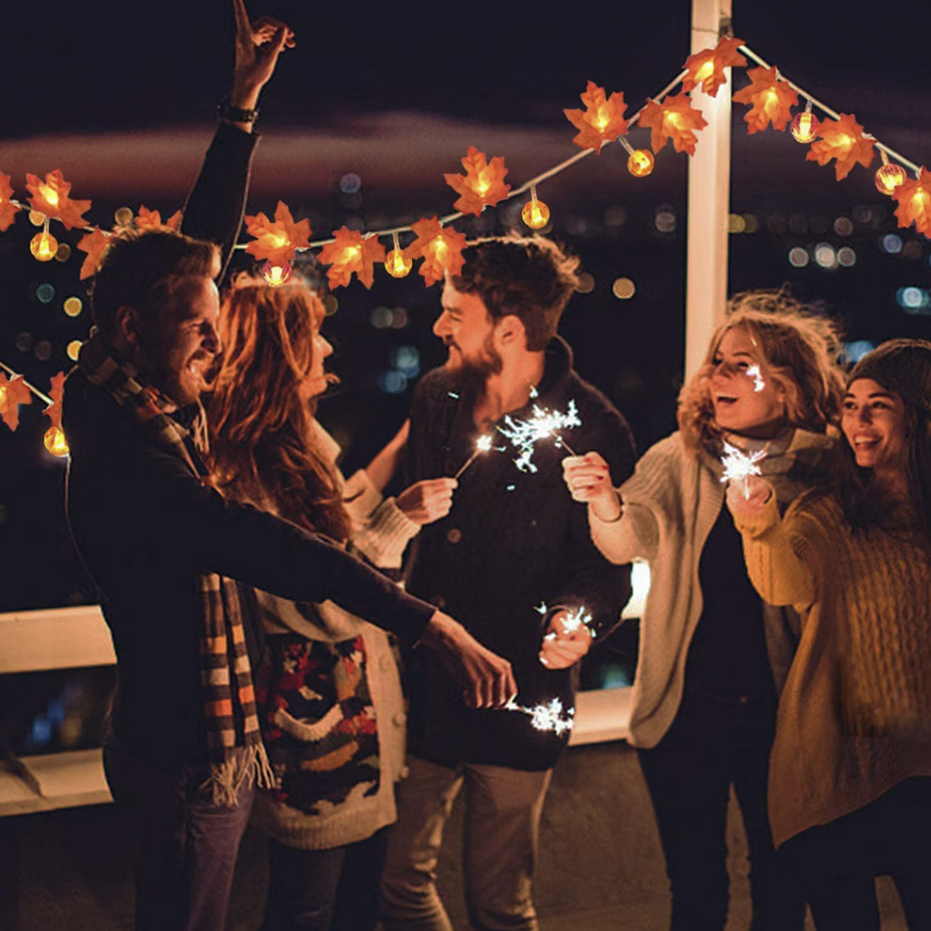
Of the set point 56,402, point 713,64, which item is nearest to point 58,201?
point 56,402

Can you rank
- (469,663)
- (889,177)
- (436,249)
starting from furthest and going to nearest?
(889,177), (436,249), (469,663)

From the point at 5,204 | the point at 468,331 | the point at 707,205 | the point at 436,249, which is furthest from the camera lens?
the point at 707,205

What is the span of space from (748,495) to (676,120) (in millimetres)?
911

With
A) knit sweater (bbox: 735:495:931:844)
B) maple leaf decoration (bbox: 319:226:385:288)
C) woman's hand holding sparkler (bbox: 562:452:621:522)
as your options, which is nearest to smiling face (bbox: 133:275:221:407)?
maple leaf decoration (bbox: 319:226:385:288)

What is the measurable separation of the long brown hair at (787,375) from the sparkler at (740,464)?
5 centimetres

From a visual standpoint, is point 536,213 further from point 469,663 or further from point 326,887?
point 326,887

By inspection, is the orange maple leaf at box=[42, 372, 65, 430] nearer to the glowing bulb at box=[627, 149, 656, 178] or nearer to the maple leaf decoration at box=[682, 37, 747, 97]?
the glowing bulb at box=[627, 149, 656, 178]

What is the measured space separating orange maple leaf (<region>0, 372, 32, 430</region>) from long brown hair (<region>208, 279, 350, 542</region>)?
1.71 feet

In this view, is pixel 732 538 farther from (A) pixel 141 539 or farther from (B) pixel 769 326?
(A) pixel 141 539

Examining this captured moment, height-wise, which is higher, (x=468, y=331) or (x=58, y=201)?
(x=58, y=201)

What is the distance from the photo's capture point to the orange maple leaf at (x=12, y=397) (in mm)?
2730

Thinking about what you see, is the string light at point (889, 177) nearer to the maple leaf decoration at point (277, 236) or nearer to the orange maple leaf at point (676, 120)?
the orange maple leaf at point (676, 120)

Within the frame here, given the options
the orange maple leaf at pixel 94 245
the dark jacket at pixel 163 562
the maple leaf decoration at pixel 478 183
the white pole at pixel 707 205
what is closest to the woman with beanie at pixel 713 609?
the white pole at pixel 707 205

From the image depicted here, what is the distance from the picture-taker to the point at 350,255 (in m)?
2.76
